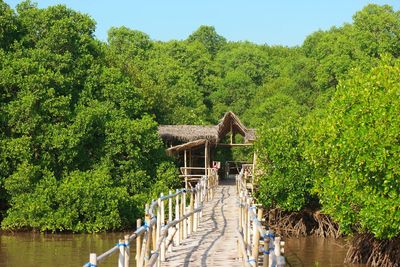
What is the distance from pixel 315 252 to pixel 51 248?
25.7ft

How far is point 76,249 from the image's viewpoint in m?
21.2

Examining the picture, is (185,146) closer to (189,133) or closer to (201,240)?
(189,133)

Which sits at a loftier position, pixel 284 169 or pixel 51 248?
pixel 284 169

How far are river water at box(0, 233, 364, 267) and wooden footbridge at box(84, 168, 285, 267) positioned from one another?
1.81 metres

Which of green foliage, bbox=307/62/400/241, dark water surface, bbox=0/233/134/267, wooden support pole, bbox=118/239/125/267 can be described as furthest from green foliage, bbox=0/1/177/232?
wooden support pole, bbox=118/239/125/267

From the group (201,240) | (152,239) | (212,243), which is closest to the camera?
(152,239)

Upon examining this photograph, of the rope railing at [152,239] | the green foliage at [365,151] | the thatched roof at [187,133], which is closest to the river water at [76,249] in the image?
the green foliage at [365,151]

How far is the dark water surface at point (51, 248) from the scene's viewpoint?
19125 millimetres

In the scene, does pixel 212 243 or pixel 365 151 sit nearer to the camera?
pixel 212 243

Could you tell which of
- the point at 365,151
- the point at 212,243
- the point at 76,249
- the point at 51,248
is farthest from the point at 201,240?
the point at 51,248

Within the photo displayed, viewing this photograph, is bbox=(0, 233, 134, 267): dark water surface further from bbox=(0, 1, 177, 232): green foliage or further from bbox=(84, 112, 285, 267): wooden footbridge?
bbox=(84, 112, 285, 267): wooden footbridge

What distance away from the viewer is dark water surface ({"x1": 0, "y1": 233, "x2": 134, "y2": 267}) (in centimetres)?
1912

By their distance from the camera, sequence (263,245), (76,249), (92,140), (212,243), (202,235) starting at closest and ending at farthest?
(263,245) → (212,243) → (202,235) → (76,249) → (92,140)

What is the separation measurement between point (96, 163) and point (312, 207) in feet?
26.8
